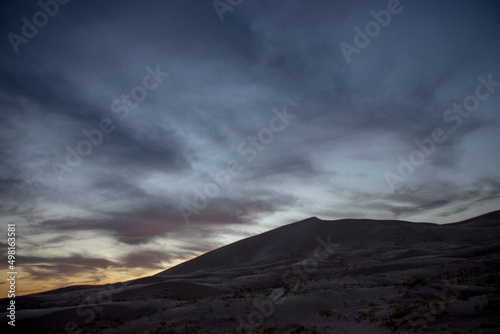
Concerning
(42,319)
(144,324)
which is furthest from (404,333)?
(42,319)

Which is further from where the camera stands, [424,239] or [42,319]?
[424,239]

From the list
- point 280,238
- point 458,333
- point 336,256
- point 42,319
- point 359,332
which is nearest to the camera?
point 458,333

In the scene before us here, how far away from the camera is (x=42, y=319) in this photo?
18344 millimetres

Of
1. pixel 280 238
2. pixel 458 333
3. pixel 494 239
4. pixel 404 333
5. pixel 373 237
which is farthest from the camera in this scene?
pixel 280 238

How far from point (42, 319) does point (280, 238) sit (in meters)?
49.7

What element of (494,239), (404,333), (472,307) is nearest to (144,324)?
(404,333)

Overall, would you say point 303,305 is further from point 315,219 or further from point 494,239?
point 315,219

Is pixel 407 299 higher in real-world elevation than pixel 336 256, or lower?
lower

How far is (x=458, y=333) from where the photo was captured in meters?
8.74

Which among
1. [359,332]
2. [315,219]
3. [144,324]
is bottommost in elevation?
[359,332]

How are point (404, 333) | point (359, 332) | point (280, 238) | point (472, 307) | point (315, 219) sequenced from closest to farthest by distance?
1. point (404, 333)
2. point (472, 307)
3. point (359, 332)
4. point (280, 238)
5. point (315, 219)

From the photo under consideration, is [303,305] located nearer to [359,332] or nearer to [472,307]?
[359,332]

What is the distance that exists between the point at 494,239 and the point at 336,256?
1906 cm

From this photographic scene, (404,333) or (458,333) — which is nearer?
(458,333)
